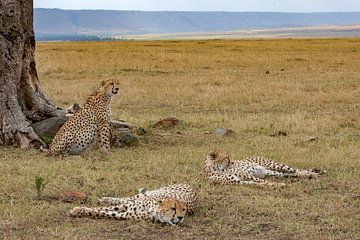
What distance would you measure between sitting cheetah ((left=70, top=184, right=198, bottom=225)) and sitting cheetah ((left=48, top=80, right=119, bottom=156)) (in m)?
3.29

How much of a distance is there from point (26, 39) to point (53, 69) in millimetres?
14304

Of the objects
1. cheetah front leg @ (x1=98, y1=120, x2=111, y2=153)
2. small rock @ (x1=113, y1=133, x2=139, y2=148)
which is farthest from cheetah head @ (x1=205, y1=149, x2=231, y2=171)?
small rock @ (x1=113, y1=133, x2=139, y2=148)

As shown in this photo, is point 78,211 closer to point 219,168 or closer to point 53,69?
point 219,168

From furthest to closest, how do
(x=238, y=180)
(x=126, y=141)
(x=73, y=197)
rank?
1. (x=126, y=141)
2. (x=238, y=180)
3. (x=73, y=197)

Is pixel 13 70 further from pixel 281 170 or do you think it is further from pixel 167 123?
pixel 281 170

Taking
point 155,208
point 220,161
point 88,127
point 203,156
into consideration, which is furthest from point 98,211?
point 88,127

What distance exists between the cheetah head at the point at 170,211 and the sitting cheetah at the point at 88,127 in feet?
13.9

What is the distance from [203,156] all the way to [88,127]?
176 centimetres

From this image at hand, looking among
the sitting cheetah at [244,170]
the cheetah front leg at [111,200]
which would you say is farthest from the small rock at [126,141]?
the cheetah front leg at [111,200]

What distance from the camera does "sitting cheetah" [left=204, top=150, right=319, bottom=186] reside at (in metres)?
8.70

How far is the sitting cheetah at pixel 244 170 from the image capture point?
8.70m

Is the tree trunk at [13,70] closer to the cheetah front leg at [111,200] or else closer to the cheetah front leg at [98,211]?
the cheetah front leg at [111,200]

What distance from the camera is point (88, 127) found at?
10805mm

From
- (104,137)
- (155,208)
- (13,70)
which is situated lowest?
(104,137)
